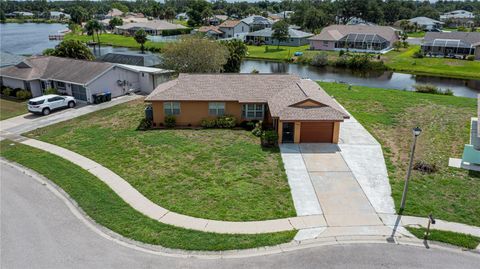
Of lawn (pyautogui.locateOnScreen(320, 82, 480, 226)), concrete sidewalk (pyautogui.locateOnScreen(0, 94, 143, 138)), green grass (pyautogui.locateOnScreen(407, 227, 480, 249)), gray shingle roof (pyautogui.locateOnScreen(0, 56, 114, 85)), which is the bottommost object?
concrete sidewalk (pyautogui.locateOnScreen(0, 94, 143, 138))

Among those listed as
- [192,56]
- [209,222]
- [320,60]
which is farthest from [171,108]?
[320,60]

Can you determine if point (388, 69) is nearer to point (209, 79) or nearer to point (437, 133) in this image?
point (437, 133)

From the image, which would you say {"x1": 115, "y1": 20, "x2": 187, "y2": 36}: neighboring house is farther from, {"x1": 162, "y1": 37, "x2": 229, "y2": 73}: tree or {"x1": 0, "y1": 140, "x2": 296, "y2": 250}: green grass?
{"x1": 0, "y1": 140, "x2": 296, "y2": 250}: green grass

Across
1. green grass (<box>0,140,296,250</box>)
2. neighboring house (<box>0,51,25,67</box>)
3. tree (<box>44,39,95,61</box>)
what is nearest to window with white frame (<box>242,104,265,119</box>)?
green grass (<box>0,140,296,250</box>)

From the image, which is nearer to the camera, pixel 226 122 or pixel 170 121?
pixel 226 122

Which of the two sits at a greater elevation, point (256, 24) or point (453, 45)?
point (256, 24)

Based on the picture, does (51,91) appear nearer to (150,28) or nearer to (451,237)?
(451,237)
